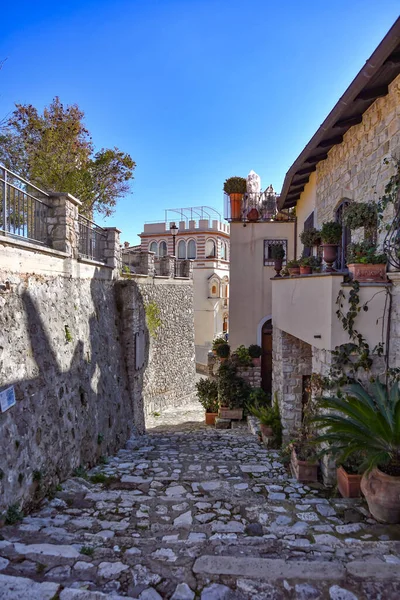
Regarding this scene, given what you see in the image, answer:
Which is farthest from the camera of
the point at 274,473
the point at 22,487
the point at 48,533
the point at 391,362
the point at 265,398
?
the point at 265,398

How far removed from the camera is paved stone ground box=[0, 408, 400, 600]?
2525mm

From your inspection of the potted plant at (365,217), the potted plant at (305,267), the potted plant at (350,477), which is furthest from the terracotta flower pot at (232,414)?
the potted plant at (365,217)

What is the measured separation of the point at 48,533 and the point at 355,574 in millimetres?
2568

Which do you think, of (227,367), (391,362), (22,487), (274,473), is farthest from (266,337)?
(22,487)

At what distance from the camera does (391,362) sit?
4930 millimetres

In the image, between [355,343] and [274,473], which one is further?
[274,473]

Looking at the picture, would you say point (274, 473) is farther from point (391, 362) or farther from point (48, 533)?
point (48, 533)

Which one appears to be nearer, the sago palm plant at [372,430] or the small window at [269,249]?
the sago palm plant at [372,430]

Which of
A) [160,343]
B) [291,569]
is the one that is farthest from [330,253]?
[160,343]

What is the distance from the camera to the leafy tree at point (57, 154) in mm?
11711

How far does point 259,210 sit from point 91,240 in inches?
271

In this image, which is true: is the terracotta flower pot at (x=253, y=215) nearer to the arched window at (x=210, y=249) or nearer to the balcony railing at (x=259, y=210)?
the balcony railing at (x=259, y=210)

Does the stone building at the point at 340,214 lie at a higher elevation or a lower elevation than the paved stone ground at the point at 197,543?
higher

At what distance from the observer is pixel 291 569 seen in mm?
2697
